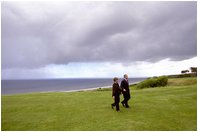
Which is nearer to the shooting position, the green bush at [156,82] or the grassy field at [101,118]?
the grassy field at [101,118]

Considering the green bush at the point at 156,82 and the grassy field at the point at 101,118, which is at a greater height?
the green bush at the point at 156,82

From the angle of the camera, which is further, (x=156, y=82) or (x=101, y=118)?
(x=156, y=82)

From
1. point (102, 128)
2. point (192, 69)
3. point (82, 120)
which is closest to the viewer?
point (102, 128)

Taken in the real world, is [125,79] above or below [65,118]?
above

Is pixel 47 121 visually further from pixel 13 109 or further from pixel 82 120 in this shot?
pixel 13 109

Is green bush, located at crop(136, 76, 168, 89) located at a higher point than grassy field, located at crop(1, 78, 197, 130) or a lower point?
higher

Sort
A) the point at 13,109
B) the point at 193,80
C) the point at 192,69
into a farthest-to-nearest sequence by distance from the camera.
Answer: the point at 192,69 → the point at 193,80 → the point at 13,109

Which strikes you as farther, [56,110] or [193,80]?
[193,80]

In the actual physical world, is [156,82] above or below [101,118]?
above

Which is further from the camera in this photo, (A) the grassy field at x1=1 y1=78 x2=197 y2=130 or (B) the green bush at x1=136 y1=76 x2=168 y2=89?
(B) the green bush at x1=136 y1=76 x2=168 y2=89

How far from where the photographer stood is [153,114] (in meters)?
16.7

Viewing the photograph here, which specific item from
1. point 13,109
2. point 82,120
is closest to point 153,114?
point 82,120

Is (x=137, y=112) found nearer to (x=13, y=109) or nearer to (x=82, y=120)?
(x=82, y=120)

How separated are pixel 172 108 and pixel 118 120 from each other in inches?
239
